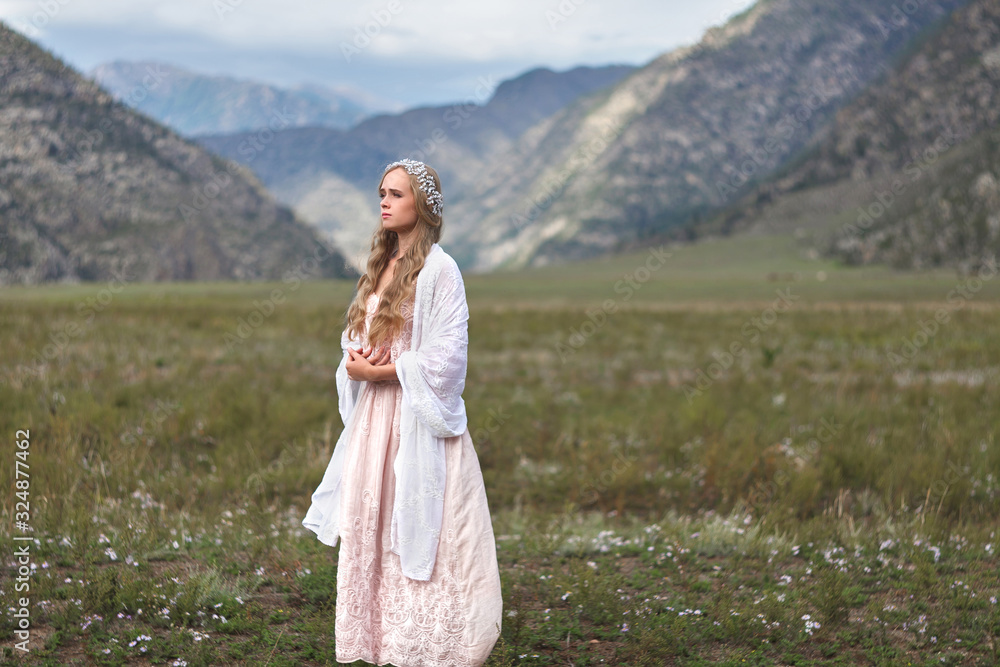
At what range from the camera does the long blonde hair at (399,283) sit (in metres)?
3.96

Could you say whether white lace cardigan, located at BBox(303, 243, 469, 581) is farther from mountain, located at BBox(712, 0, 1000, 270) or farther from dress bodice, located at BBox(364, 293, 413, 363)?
mountain, located at BBox(712, 0, 1000, 270)

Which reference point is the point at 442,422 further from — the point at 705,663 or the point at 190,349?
the point at 190,349

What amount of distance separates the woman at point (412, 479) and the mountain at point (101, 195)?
343 ft

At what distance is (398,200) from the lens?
3982 mm

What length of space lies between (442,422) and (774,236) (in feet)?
576

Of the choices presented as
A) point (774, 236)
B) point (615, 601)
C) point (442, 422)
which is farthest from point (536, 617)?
point (774, 236)

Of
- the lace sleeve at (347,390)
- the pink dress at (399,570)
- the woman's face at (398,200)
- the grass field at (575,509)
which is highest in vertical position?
the woman's face at (398,200)

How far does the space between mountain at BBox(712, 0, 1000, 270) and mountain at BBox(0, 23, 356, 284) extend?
4308 inches

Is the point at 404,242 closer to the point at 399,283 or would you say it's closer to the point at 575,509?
the point at 399,283

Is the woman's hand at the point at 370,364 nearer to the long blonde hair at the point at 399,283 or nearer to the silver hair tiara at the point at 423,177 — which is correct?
the long blonde hair at the point at 399,283

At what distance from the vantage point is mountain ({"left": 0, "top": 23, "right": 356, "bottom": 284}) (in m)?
110

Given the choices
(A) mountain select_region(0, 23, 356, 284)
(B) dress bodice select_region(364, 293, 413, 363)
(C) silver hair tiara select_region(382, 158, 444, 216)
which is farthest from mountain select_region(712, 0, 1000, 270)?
(A) mountain select_region(0, 23, 356, 284)

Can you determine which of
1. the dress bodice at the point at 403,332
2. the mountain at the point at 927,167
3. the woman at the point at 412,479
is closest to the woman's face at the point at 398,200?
the woman at the point at 412,479

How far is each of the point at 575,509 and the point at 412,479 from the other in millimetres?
4541
